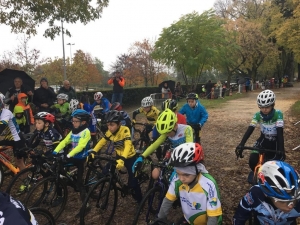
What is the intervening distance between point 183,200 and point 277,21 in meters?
39.5

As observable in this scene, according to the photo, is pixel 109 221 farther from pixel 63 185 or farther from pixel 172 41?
pixel 172 41

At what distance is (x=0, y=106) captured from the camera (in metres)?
5.31

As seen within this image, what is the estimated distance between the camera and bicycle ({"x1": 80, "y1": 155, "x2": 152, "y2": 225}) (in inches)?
166

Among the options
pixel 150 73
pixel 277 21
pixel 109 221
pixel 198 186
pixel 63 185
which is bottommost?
pixel 109 221

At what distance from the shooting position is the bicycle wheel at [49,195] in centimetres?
433

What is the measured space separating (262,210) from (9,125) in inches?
206

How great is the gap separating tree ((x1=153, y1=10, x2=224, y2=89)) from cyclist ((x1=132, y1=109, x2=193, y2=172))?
56.7ft

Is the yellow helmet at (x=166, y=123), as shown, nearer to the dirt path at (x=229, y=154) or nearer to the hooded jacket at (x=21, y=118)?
the dirt path at (x=229, y=154)

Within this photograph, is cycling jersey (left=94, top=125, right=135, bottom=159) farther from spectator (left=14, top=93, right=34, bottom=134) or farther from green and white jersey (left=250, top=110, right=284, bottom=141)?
spectator (left=14, top=93, right=34, bottom=134)

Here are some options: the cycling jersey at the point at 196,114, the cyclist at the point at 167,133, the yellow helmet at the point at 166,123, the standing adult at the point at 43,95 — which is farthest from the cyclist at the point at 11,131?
the cycling jersey at the point at 196,114

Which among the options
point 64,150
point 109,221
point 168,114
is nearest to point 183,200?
point 168,114

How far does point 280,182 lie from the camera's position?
2.29 m

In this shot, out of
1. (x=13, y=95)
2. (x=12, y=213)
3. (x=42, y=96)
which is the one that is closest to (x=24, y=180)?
(x=12, y=213)

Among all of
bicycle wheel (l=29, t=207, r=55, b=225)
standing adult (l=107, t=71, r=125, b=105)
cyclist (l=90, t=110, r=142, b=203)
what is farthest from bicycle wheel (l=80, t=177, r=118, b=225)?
standing adult (l=107, t=71, r=125, b=105)
